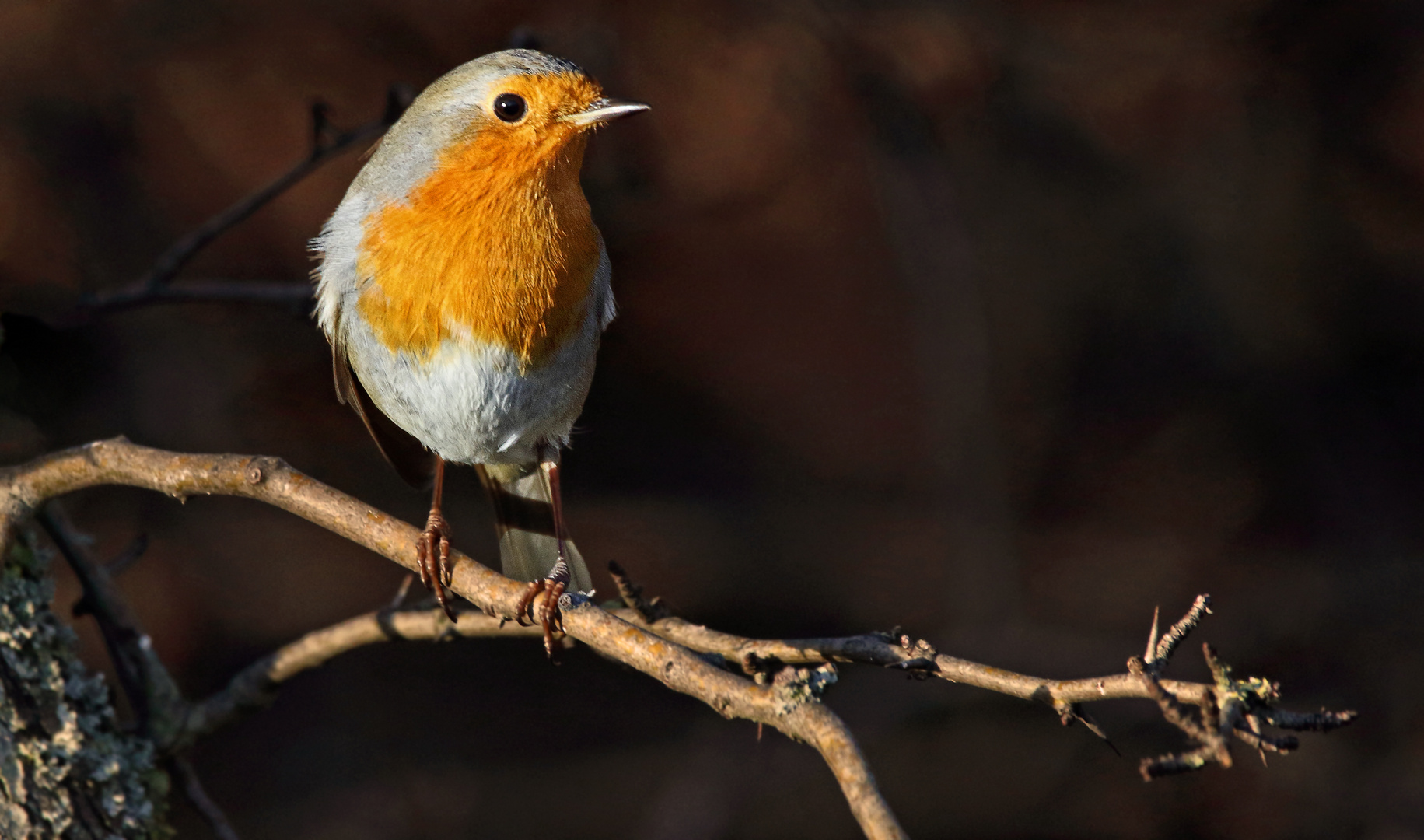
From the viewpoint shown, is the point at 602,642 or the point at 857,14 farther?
the point at 857,14

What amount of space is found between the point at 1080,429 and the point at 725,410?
1.51 metres

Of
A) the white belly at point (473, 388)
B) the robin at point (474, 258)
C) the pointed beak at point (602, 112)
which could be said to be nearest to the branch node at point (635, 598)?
the robin at point (474, 258)

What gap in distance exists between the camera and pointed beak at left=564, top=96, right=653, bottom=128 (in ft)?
6.99

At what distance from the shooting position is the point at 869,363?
14.7ft

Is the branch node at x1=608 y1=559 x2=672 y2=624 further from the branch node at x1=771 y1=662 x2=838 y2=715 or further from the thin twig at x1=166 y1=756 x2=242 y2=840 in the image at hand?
the thin twig at x1=166 y1=756 x2=242 y2=840

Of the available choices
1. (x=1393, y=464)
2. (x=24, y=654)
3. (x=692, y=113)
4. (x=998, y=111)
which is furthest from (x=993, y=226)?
(x=24, y=654)

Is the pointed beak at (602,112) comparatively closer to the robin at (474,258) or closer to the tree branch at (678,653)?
the robin at (474,258)

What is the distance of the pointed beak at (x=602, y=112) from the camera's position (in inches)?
83.9

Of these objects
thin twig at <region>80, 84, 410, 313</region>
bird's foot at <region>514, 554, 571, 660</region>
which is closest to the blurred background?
thin twig at <region>80, 84, 410, 313</region>

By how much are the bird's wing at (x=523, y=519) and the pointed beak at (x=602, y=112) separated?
100 cm

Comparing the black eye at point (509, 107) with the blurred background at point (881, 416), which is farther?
the blurred background at point (881, 416)

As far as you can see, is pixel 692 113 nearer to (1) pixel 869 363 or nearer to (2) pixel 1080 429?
(1) pixel 869 363

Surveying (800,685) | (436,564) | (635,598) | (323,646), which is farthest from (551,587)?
(800,685)

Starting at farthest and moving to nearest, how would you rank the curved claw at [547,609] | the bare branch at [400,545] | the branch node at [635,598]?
the curved claw at [547,609] < the branch node at [635,598] < the bare branch at [400,545]
